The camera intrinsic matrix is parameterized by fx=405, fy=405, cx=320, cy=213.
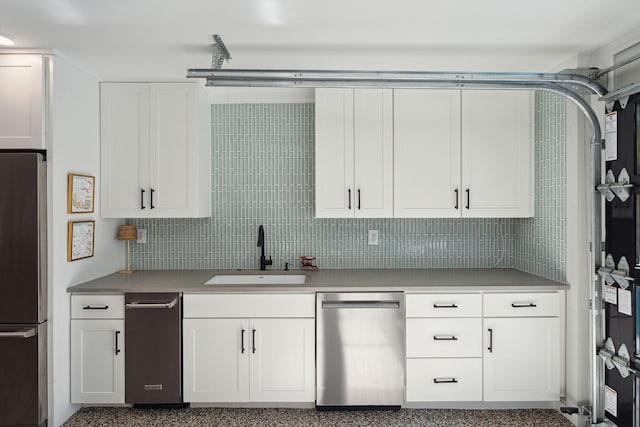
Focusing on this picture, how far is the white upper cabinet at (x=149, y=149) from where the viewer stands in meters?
3.01

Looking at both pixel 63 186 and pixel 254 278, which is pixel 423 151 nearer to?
pixel 254 278

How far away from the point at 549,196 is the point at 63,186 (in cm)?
326

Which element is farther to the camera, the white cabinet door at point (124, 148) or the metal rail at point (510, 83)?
the white cabinet door at point (124, 148)

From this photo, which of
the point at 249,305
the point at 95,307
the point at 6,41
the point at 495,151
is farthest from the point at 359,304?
the point at 6,41

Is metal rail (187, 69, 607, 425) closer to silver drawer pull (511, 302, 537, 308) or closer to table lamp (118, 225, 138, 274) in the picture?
silver drawer pull (511, 302, 537, 308)

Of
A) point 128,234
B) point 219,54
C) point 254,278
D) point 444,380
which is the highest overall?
point 219,54

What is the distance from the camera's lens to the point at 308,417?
2660 mm

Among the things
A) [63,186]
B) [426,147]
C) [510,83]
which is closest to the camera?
[510,83]

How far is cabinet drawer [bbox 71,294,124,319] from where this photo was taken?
105 inches

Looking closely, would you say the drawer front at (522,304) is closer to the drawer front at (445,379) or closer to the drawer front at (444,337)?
the drawer front at (444,337)

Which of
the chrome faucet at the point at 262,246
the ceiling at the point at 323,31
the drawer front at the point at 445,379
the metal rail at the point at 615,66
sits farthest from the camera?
the chrome faucet at the point at 262,246

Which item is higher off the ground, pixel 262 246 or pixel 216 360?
pixel 262 246

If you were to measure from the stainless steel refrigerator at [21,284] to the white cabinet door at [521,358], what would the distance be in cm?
285

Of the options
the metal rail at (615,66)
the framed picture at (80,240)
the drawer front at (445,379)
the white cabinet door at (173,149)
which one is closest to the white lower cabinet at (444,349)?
the drawer front at (445,379)
